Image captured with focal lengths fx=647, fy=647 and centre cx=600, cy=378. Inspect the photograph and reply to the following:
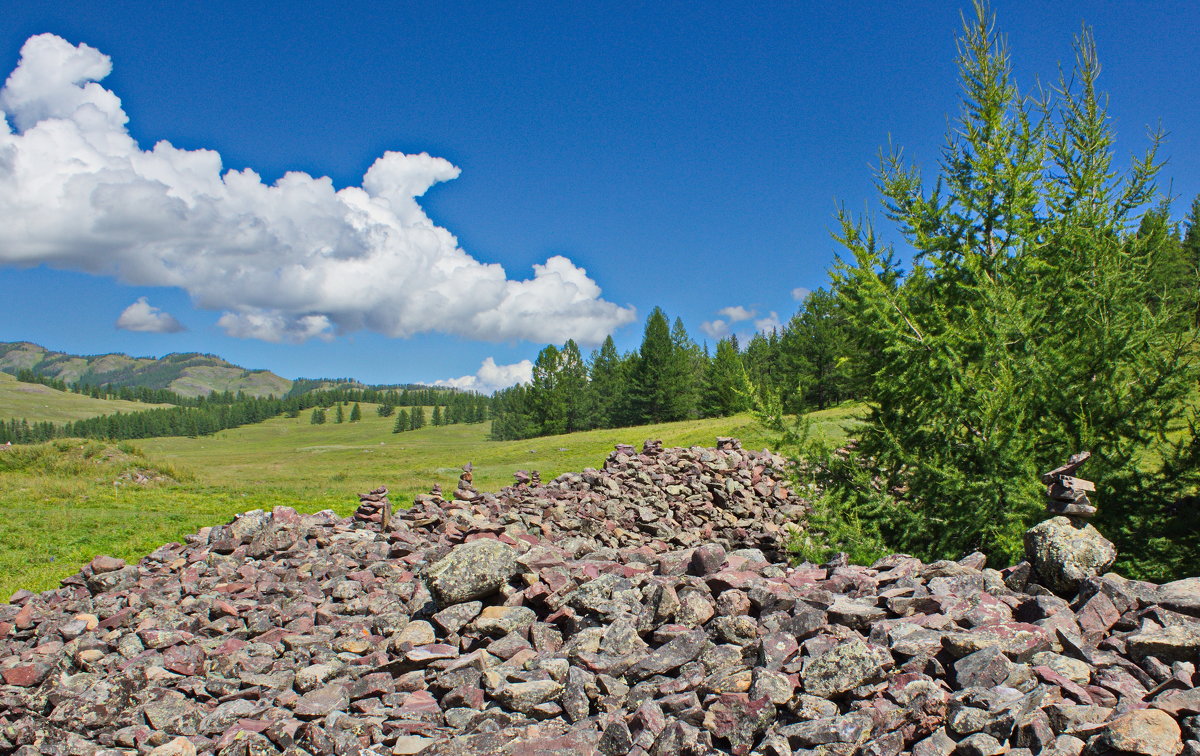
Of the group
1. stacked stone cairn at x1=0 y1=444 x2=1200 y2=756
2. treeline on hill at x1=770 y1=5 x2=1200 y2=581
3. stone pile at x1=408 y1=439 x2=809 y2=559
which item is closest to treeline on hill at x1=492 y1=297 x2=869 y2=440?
stone pile at x1=408 y1=439 x2=809 y2=559

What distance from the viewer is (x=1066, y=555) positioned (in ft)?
21.7

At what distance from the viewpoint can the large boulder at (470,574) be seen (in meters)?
7.82

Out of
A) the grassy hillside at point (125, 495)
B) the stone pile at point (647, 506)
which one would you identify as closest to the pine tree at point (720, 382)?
the grassy hillside at point (125, 495)

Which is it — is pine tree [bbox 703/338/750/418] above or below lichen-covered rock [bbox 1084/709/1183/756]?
above

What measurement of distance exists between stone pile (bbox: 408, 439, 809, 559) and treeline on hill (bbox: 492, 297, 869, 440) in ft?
97.1

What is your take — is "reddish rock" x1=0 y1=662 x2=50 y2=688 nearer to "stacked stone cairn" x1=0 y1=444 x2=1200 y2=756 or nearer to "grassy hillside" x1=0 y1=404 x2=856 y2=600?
"stacked stone cairn" x1=0 y1=444 x2=1200 y2=756

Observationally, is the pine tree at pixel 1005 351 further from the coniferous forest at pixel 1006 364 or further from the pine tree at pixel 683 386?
the pine tree at pixel 683 386

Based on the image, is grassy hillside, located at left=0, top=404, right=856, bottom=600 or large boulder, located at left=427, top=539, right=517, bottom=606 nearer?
large boulder, located at left=427, top=539, right=517, bottom=606

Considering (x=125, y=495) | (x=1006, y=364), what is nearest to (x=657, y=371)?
(x=125, y=495)

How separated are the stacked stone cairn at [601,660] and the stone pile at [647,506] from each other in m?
3.47

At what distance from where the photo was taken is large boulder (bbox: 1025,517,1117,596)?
6570mm

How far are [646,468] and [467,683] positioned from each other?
13932 mm

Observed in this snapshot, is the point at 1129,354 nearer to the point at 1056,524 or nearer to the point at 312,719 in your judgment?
the point at 1056,524

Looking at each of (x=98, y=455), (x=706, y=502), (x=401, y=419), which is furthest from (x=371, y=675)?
(x=401, y=419)
